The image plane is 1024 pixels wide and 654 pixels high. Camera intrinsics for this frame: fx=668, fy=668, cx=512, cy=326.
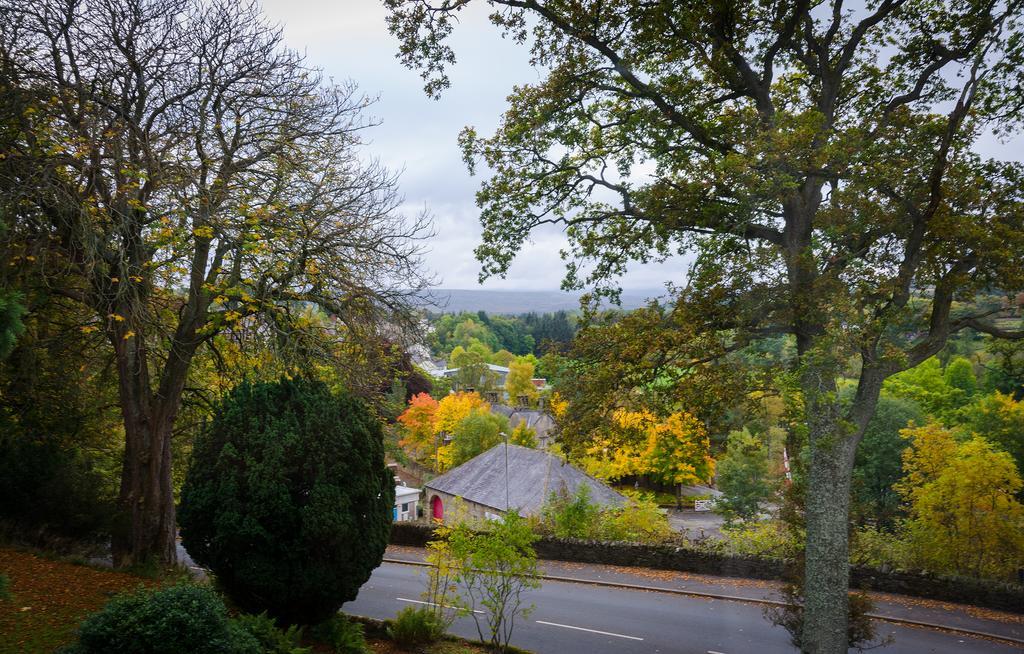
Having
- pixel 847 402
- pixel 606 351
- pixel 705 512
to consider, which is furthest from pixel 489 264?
pixel 705 512

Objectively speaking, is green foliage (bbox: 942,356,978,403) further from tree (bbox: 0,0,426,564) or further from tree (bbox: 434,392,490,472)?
tree (bbox: 0,0,426,564)

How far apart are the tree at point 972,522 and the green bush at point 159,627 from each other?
61.5ft

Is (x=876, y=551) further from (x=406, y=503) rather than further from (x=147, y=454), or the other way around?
(x=406, y=503)

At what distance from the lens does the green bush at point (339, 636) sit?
980 centimetres

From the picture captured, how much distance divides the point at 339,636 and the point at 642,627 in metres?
6.92

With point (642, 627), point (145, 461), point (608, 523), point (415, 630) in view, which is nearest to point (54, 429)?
point (145, 461)

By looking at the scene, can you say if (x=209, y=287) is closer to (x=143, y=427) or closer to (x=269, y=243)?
(x=269, y=243)

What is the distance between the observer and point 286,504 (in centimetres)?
901

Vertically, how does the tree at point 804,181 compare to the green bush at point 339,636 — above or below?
above

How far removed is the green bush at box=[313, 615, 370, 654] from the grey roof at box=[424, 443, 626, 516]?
1565cm

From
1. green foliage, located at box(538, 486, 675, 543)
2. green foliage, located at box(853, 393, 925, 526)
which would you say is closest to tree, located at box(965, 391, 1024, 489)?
green foliage, located at box(853, 393, 925, 526)

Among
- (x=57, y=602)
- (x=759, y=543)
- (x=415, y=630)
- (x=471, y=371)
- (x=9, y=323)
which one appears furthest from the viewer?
(x=471, y=371)

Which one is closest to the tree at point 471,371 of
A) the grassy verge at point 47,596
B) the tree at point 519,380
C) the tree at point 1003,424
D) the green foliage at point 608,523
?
the tree at point 519,380

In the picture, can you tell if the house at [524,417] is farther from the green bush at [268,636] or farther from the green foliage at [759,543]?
the green bush at [268,636]
